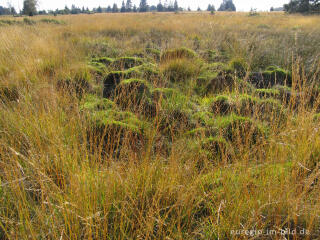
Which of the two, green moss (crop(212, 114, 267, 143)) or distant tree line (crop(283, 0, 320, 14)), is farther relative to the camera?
distant tree line (crop(283, 0, 320, 14))

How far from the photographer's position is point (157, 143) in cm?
235

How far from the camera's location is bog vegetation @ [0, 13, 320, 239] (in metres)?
1.29

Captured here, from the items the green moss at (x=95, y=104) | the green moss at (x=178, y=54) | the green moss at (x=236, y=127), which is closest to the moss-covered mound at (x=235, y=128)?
the green moss at (x=236, y=127)

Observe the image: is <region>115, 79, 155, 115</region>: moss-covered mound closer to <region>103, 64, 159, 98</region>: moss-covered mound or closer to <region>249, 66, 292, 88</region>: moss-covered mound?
<region>103, 64, 159, 98</region>: moss-covered mound

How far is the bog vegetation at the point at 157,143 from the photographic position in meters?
1.29

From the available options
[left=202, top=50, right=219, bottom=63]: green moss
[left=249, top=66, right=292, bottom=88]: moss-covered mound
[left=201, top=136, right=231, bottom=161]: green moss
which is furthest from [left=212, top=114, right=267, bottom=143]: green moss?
[left=202, top=50, right=219, bottom=63]: green moss

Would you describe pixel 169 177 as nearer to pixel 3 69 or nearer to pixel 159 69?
pixel 159 69

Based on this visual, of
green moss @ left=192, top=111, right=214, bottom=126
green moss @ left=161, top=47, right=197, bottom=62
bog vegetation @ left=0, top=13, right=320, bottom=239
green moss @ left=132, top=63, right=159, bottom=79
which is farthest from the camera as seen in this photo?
green moss @ left=161, top=47, right=197, bottom=62

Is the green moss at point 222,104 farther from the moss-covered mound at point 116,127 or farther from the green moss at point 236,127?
the moss-covered mound at point 116,127

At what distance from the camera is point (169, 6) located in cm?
7200

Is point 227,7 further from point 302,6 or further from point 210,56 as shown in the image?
point 210,56

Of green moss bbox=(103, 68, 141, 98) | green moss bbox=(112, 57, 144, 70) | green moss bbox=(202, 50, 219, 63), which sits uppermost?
green moss bbox=(202, 50, 219, 63)

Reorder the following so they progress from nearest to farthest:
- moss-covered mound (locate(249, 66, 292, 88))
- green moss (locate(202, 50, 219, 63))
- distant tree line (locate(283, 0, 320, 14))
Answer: moss-covered mound (locate(249, 66, 292, 88)) → green moss (locate(202, 50, 219, 63)) → distant tree line (locate(283, 0, 320, 14))

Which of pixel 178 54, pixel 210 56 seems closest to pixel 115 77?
pixel 178 54
